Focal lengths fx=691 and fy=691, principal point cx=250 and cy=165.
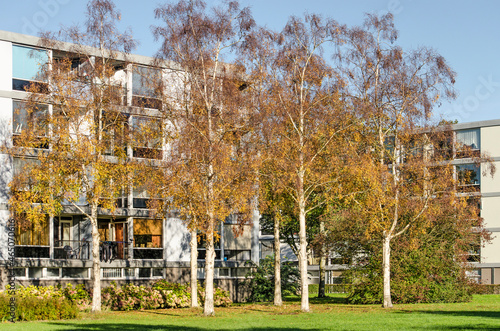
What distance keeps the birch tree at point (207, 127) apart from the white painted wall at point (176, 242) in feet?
26.8

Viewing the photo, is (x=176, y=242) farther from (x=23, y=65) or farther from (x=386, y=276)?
(x=23, y=65)

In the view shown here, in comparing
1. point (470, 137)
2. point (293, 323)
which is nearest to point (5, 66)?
point (293, 323)

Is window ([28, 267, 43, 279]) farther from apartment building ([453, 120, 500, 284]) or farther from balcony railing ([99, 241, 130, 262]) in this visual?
apartment building ([453, 120, 500, 284])

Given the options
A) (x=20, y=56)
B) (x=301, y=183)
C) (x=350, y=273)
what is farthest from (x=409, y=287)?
(x=20, y=56)

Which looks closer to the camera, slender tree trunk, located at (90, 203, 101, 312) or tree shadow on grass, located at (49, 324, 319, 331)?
tree shadow on grass, located at (49, 324, 319, 331)

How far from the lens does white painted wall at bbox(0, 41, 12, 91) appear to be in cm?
3811

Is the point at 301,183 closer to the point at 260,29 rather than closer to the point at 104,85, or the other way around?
the point at 260,29

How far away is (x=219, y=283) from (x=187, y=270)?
2.45 metres

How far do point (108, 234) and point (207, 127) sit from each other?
14608 mm

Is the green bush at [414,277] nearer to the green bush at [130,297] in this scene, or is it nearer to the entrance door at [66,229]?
the green bush at [130,297]

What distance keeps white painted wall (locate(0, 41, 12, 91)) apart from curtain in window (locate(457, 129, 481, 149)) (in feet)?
149

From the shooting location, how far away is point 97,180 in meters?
32.4

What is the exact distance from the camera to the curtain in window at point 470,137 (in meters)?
68.2

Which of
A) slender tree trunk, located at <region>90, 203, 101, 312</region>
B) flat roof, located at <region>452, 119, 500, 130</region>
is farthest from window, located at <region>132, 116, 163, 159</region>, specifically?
flat roof, located at <region>452, 119, 500, 130</region>
